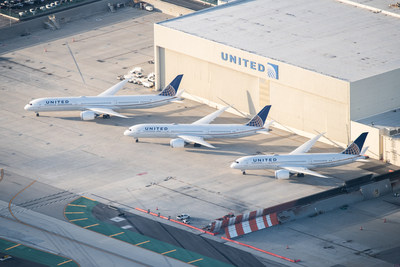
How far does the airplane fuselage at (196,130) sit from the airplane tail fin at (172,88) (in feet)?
48.4

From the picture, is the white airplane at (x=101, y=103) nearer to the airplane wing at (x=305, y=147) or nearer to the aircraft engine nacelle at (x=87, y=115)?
the aircraft engine nacelle at (x=87, y=115)

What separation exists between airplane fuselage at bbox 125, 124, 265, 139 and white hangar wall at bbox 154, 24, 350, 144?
7585 mm

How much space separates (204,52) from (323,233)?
52.5 m

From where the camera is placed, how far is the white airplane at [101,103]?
565 feet

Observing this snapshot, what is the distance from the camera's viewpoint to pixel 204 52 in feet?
571

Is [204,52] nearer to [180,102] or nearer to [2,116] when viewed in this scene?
[180,102]

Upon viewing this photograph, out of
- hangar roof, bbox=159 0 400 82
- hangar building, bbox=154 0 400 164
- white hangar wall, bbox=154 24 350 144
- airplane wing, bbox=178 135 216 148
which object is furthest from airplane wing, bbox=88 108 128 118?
hangar roof, bbox=159 0 400 82

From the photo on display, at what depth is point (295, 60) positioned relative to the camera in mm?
162625

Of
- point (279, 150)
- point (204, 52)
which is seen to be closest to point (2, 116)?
point (204, 52)

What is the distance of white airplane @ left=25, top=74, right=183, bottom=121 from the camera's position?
565 feet

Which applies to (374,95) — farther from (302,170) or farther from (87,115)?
(87,115)

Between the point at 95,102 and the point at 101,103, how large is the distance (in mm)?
1077

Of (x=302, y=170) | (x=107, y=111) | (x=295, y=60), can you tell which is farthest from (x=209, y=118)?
(x=302, y=170)

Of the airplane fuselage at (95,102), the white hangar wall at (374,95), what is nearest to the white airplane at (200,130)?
the airplane fuselage at (95,102)
